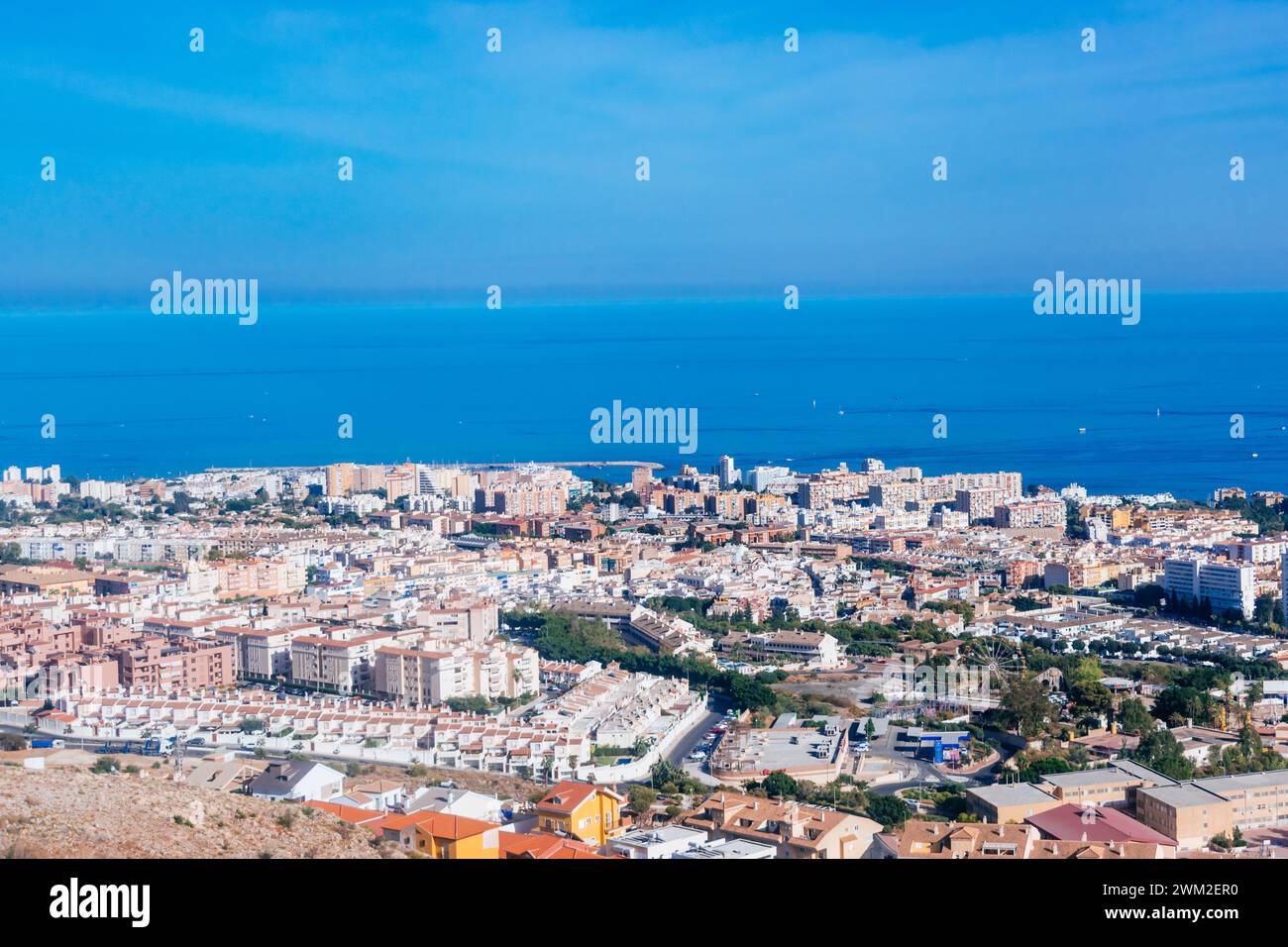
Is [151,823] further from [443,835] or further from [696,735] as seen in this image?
[696,735]

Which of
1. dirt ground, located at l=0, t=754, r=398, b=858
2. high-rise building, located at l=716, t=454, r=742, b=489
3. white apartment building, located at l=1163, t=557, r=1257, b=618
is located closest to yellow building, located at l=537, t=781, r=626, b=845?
dirt ground, located at l=0, t=754, r=398, b=858

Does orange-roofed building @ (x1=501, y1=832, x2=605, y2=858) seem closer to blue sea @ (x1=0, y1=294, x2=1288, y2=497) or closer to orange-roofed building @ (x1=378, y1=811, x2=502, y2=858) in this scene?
orange-roofed building @ (x1=378, y1=811, x2=502, y2=858)

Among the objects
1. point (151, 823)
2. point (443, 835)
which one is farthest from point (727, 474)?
point (151, 823)

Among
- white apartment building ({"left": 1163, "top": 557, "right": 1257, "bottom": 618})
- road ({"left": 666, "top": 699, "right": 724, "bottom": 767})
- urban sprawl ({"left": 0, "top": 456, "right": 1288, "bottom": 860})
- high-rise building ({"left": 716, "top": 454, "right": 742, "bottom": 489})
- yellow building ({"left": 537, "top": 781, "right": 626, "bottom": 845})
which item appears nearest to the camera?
yellow building ({"left": 537, "top": 781, "right": 626, "bottom": 845})

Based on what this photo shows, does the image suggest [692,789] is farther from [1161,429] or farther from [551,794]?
[1161,429]

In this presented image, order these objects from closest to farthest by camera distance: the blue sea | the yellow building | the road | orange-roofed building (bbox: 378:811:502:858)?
orange-roofed building (bbox: 378:811:502:858) → the yellow building → the road → the blue sea

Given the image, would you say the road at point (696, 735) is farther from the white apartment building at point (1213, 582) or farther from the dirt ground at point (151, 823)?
the white apartment building at point (1213, 582)

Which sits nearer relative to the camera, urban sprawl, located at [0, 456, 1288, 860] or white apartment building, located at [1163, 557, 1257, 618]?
urban sprawl, located at [0, 456, 1288, 860]
